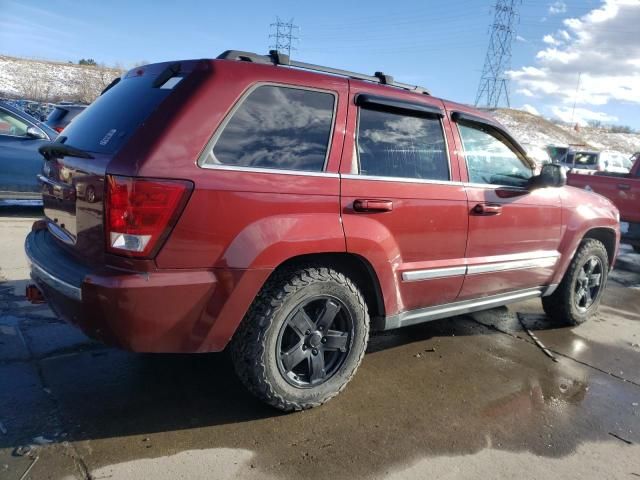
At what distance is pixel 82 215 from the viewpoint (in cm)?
271

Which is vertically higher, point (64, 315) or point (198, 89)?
point (198, 89)

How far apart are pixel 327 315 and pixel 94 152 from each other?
154 cm

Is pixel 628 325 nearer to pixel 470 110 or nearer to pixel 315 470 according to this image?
pixel 470 110

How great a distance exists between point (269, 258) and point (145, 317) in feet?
2.17

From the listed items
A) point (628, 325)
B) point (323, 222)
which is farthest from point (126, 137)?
point (628, 325)

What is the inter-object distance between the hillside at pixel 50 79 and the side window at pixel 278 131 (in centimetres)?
4834

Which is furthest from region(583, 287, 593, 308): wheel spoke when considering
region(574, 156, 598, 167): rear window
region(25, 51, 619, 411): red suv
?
region(574, 156, 598, 167): rear window

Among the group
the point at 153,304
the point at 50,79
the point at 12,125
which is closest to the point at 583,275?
the point at 153,304

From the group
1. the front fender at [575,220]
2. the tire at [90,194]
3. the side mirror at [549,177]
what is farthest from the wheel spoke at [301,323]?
the front fender at [575,220]

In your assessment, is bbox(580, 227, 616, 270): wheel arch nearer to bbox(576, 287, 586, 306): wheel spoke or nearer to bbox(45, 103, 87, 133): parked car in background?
bbox(576, 287, 586, 306): wheel spoke

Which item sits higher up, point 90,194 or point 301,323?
point 90,194

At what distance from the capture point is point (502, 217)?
396 cm

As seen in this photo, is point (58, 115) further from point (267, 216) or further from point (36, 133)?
point (267, 216)

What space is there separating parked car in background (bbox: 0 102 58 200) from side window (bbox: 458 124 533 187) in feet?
20.8
